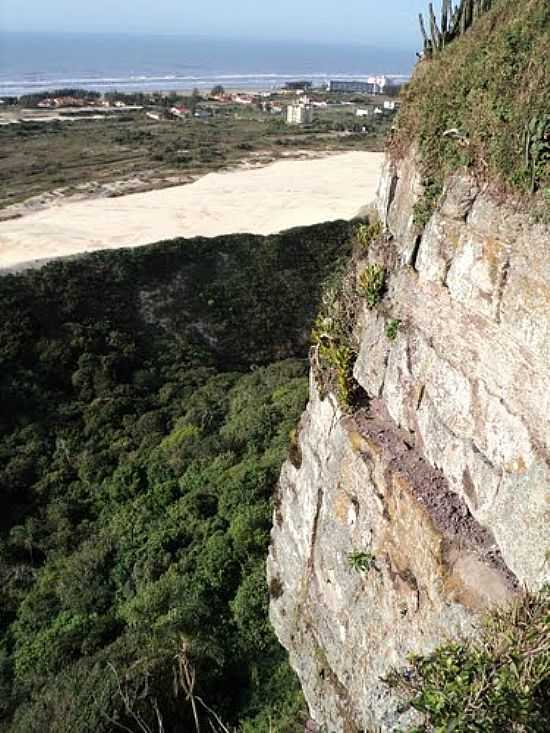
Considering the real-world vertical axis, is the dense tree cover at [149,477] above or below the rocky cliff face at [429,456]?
below

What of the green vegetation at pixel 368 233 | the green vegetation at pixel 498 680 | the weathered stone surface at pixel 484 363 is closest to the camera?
the green vegetation at pixel 498 680

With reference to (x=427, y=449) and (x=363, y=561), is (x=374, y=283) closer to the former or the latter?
(x=427, y=449)

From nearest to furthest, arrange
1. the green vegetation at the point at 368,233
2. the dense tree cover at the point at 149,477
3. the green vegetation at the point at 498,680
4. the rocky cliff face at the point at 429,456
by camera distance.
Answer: the green vegetation at the point at 498,680 < the rocky cliff face at the point at 429,456 < the green vegetation at the point at 368,233 < the dense tree cover at the point at 149,477

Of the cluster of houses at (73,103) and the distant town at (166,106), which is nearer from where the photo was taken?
the distant town at (166,106)

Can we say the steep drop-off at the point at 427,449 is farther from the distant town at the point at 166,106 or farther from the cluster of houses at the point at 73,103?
the cluster of houses at the point at 73,103

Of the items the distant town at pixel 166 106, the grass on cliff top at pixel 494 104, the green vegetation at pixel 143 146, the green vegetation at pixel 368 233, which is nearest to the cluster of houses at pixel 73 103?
the distant town at pixel 166 106

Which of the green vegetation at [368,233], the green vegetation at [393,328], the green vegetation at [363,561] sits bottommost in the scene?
the green vegetation at [363,561]

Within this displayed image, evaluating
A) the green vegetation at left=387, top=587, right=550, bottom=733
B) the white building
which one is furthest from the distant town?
the green vegetation at left=387, top=587, right=550, bottom=733

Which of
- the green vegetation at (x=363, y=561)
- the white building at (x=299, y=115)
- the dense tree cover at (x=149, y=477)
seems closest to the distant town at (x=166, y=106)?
the white building at (x=299, y=115)

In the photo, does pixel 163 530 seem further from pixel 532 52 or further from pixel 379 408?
pixel 532 52
